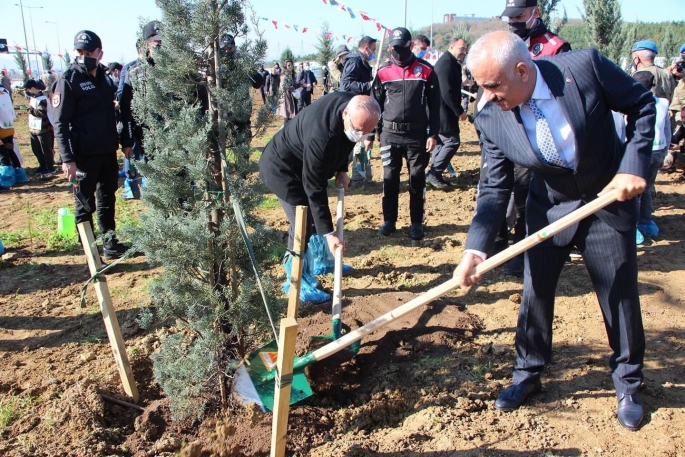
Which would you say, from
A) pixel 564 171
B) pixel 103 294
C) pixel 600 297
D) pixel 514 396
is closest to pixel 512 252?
pixel 564 171

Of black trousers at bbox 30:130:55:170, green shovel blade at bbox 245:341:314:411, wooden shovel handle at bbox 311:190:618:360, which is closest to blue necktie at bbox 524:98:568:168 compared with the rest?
wooden shovel handle at bbox 311:190:618:360

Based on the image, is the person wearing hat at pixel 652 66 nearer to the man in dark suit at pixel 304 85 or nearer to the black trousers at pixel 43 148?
the man in dark suit at pixel 304 85

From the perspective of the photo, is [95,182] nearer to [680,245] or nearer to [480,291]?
[480,291]

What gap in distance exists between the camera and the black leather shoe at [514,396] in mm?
2900

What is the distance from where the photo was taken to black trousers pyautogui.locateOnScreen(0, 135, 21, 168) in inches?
353

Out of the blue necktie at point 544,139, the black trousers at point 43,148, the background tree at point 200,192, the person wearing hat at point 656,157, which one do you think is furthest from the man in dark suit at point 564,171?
the black trousers at point 43,148

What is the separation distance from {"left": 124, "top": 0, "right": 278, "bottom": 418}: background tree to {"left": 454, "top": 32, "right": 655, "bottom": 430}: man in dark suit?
110 centimetres

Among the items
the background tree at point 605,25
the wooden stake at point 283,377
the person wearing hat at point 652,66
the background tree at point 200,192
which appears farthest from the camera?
the background tree at point 605,25

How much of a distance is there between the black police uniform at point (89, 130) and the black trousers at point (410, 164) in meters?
2.87

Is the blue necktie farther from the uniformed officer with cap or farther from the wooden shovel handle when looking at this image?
the uniformed officer with cap

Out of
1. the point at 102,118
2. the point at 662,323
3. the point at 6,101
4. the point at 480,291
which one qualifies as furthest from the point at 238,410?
the point at 6,101

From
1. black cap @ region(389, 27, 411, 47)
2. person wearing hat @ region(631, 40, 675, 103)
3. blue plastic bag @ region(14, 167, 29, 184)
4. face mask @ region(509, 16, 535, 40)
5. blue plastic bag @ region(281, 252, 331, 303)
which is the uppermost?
black cap @ region(389, 27, 411, 47)

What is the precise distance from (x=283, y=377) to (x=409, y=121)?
3.99 meters

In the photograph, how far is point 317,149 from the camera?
3.47 metres
